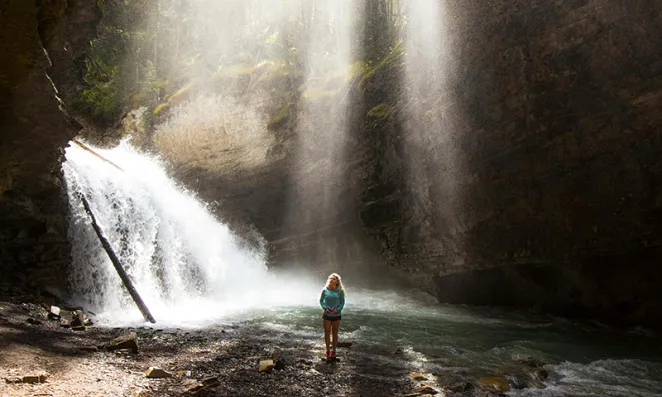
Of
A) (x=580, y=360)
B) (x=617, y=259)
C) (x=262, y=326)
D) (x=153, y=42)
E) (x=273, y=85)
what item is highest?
(x=153, y=42)

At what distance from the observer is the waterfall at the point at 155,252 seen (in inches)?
564

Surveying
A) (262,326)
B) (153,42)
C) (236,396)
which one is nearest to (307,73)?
(153,42)

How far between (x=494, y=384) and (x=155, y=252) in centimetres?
1448

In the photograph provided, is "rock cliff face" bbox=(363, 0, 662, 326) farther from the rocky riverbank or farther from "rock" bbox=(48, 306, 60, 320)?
"rock" bbox=(48, 306, 60, 320)

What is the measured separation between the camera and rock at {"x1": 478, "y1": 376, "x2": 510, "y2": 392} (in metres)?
7.14

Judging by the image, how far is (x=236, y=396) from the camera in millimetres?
5941

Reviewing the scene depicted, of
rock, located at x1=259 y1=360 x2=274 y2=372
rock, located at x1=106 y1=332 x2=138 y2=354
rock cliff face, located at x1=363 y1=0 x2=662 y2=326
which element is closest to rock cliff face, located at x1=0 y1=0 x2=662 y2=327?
rock cliff face, located at x1=363 y1=0 x2=662 y2=326

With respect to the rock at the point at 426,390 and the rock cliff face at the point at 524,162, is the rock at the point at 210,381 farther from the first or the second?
the rock cliff face at the point at 524,162

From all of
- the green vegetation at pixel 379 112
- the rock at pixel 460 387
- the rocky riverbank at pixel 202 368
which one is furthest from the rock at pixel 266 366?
the green vegetation at pixel 379 112

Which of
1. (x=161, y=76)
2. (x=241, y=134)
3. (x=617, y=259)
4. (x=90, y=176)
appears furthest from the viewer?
(x=161, y=76)

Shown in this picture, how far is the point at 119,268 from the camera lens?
42.9 ft

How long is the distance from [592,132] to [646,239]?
345cm

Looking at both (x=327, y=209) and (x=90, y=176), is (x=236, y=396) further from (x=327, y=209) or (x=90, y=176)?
(x=327, y=209)

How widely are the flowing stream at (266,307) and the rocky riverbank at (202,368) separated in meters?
0.45
